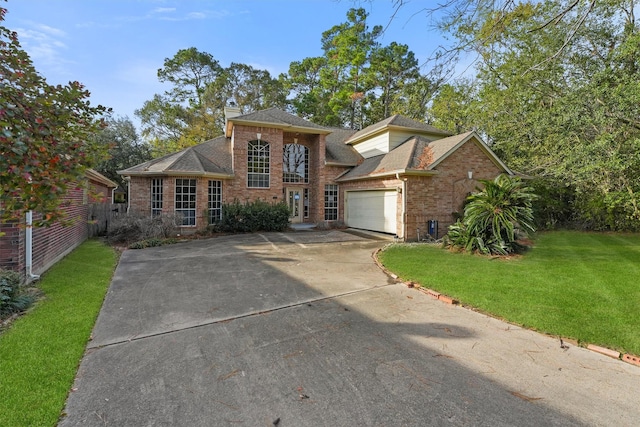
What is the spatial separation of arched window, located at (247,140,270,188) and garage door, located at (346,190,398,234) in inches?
193

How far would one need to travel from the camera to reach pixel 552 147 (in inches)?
551

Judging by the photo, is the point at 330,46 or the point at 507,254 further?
the point at 330,46

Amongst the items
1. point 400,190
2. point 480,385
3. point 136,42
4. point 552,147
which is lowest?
point 480,385

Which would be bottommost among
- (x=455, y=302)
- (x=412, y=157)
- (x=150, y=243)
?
(x=455, y=302)

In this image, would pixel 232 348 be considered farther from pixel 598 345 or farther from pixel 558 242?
pixel 558 242

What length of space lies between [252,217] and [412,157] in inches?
326

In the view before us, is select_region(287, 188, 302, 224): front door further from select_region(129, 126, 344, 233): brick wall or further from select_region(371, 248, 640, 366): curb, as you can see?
select_region(371, 248, 640, 366): curb

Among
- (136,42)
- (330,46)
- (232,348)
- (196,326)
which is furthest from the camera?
(330,46)

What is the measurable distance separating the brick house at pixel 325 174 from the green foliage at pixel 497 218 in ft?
9.73

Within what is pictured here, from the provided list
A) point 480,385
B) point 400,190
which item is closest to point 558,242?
point 400,190

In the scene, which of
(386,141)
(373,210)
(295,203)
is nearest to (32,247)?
(373,210)

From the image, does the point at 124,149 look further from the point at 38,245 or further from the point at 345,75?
the point at 38,245

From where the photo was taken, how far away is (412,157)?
13828mm

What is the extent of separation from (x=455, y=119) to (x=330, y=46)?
17461mm
